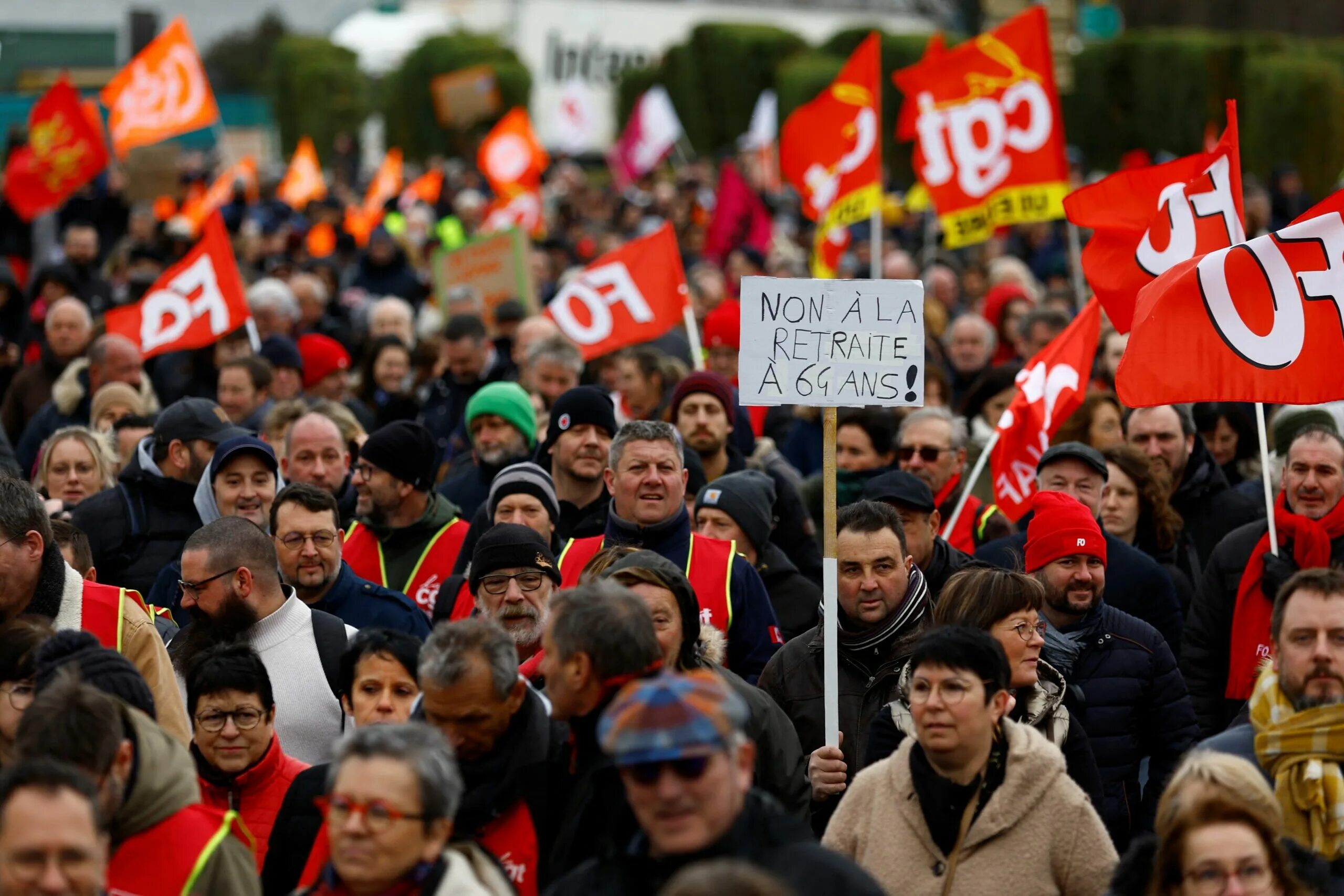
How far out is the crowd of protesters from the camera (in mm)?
3965

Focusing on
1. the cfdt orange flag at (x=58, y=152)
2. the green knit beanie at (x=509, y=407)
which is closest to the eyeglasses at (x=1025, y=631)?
the green knit beanie at (x=509, y=407)

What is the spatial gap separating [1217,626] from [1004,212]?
559 centimetres

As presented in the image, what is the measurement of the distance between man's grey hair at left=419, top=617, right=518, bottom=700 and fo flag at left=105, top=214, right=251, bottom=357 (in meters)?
6.71

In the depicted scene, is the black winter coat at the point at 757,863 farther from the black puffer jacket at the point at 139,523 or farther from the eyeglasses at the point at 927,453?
the eyeglasses at the point at 927,453

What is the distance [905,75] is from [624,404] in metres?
3.64

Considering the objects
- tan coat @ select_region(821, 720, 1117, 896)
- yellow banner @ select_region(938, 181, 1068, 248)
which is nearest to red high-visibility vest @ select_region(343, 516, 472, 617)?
tan coat @ select_region(821, 720, 1117, 896)

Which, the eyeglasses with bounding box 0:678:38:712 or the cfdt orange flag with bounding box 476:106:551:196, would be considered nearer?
the eyeglasses with bounding box 0:678:38:712

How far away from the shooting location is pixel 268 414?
9023 mm

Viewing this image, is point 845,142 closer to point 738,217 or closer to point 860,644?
point 738,217

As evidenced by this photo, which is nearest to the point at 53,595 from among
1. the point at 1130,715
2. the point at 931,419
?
the point at 1130,715

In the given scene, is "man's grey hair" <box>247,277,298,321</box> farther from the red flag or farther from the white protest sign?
the red flag

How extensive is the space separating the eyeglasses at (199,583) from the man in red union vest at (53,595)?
0.22 metres

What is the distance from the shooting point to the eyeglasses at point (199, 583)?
582 centimetres

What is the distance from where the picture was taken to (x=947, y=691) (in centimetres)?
455
